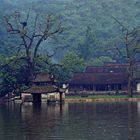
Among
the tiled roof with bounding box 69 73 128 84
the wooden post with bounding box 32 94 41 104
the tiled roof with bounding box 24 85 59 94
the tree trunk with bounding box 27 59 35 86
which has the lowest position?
the wooden post with bounding box 32 94 41 104

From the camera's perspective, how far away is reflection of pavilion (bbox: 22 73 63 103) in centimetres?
9294

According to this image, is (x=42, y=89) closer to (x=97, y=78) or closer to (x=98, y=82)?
(x=98, y=82)

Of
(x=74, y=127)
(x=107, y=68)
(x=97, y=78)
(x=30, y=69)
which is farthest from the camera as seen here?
(x=107, y=68)

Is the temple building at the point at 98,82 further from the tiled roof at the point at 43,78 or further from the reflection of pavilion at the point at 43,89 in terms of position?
the tiled roof at the point at 43,78

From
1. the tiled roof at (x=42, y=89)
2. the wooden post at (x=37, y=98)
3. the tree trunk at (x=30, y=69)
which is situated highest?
the tree trunk at (x=30, y=69)

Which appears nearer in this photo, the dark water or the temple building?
the dark water

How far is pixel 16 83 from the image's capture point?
106m

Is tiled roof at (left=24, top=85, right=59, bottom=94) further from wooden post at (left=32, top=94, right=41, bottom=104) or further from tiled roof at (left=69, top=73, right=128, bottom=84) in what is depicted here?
tiled roof at (left=69, top=73, right=128, bottom=84)

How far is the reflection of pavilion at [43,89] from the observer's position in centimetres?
9294

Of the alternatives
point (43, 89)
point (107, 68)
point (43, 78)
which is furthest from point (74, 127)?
point (107, 68)

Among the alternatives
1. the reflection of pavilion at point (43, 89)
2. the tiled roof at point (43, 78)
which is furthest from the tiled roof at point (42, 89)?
the tiled roof at point (43, 78)

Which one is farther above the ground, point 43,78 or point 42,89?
point 43,78

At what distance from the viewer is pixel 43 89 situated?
9338 centimetres

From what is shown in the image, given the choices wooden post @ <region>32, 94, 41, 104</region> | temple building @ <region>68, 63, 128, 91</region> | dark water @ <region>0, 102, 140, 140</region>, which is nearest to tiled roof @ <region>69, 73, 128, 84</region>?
temple building @ <region>68, 63, 128, 91</region>
